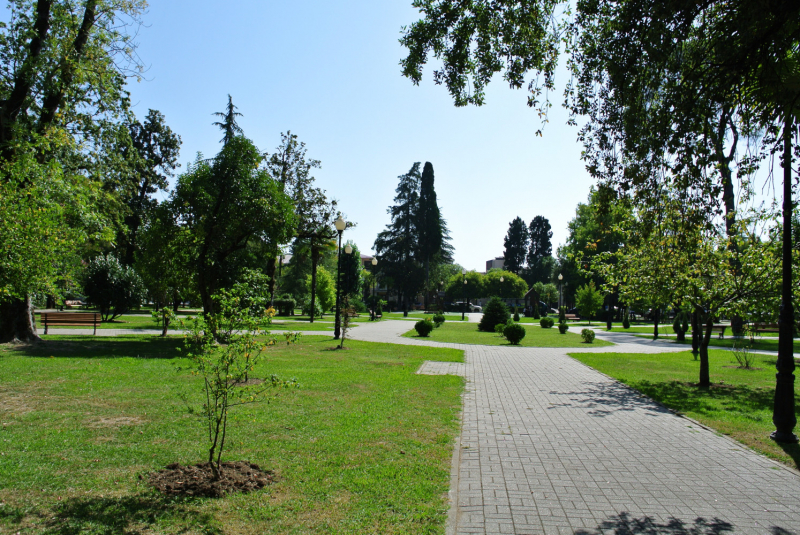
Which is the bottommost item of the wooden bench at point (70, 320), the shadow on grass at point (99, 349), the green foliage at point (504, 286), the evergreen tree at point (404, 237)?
the shadow on grass at point (99, 349)

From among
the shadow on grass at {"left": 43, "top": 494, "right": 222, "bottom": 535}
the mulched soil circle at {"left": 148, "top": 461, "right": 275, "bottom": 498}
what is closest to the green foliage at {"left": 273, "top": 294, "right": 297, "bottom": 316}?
the mulched soil circle at {"left": 148, "top": 461, "right": 275, "bottom": 498}

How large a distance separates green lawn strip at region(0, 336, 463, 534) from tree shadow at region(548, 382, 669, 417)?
2.25 m

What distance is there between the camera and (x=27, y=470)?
4.39 meters

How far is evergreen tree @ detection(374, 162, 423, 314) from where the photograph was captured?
211 ft

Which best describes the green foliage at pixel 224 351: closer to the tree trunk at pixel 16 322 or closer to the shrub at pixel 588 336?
the tree trunk at pixel 16 322

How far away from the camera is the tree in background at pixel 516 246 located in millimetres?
98188

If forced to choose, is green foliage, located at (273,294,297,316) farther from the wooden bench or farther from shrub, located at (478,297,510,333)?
the wooden bench

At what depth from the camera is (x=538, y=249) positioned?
99625 mm

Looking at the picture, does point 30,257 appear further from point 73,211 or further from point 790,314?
point 790,314

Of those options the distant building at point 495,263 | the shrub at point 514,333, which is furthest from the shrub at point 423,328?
the distant building at point 495,263

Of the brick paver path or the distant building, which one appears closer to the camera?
the brick paver path

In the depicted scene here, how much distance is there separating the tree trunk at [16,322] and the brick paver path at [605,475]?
13.4 metres

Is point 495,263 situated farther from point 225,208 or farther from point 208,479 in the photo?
point 208,479

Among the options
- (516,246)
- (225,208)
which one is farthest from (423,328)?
(516,246)
